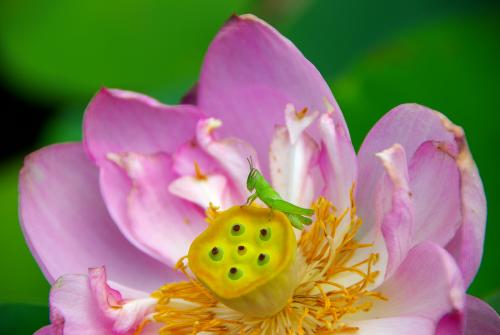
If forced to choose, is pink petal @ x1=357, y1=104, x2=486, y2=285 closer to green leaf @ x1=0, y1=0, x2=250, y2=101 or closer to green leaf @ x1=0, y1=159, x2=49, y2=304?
green leaf @ x1=0, y1=159, x2=49, y2=304

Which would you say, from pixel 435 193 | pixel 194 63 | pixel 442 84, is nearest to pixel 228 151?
pixel 435 193

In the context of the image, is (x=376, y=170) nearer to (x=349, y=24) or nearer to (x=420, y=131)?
(x=420, y=131)

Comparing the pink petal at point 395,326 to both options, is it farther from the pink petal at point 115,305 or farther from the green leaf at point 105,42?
the green leaf at point 105,42

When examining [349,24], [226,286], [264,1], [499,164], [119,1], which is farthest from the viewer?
[264,1]

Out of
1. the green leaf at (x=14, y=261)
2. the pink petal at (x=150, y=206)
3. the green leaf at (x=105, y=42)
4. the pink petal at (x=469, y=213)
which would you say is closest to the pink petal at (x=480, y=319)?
the pink petal at (x=469, y=213)

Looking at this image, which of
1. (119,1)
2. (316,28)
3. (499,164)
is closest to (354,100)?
(499,164)

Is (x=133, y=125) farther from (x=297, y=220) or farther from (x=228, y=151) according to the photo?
(x=297, y=220)

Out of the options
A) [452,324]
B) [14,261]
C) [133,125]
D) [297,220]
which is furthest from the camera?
[14,261]
